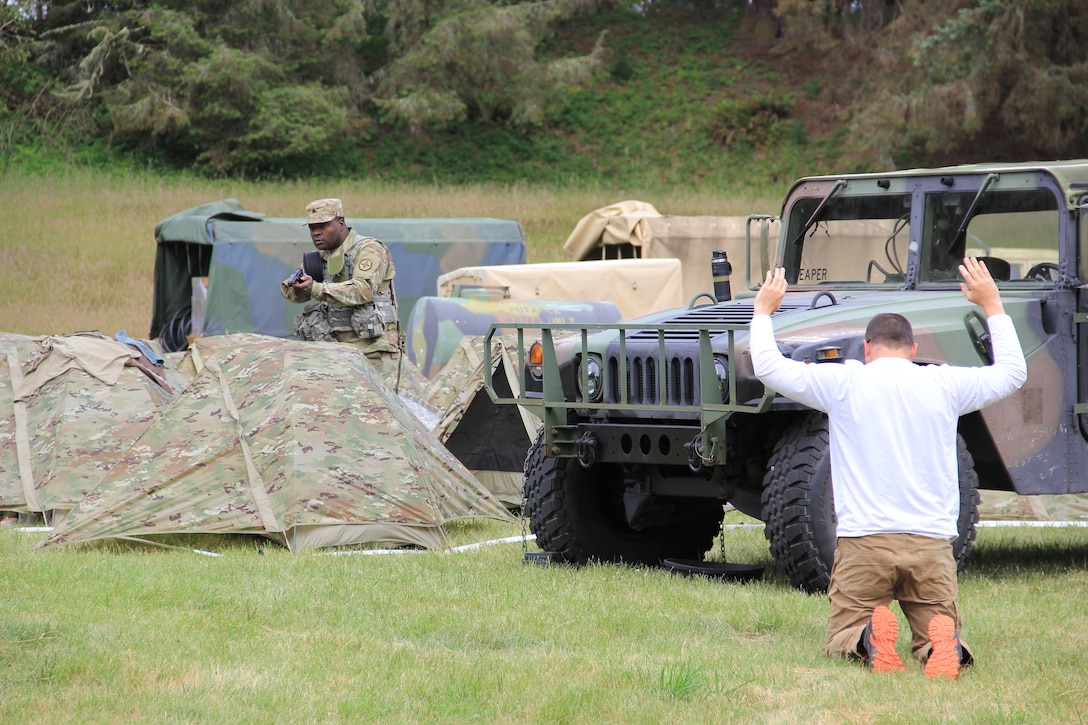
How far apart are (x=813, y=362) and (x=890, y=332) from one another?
34.0 inches

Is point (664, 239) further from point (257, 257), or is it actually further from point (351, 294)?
point (351, 294)

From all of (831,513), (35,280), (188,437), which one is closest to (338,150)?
(35,280)

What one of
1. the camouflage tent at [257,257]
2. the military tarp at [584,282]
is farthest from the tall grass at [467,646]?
the camouflage tent at [257,257]

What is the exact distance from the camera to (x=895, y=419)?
4.69 m

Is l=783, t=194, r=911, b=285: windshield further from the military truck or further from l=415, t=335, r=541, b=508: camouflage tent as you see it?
l=415, t=335, r=541, b=508: camouflage tent

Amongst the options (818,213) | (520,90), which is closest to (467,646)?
(818,213)

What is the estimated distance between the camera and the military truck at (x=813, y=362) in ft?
19.7

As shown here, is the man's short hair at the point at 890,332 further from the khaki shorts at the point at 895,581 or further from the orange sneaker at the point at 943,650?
the orange sneaker at the point at 943,650

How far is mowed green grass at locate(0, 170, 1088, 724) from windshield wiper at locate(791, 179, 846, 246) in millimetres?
1832

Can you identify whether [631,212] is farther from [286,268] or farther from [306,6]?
[306,6]

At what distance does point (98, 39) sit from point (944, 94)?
20953mm

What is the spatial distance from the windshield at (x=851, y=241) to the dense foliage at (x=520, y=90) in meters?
24.2

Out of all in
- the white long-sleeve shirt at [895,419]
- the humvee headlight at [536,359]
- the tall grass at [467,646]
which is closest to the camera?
the tall grass at [467,646]

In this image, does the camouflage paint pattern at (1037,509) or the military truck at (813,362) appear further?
the camouflage paint pattern at (1037,509)
